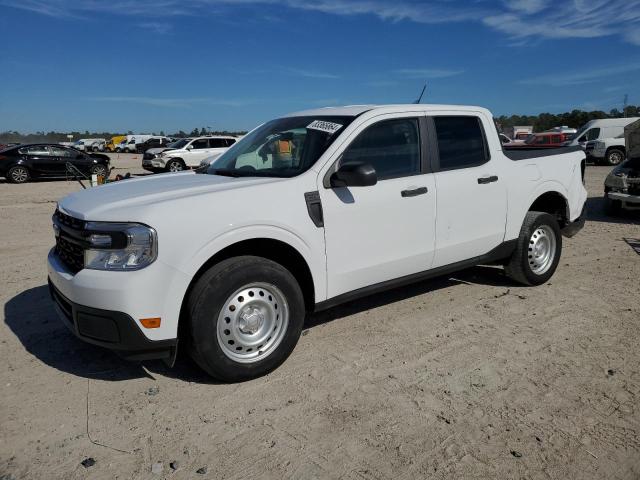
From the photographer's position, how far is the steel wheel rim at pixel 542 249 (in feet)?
17.6

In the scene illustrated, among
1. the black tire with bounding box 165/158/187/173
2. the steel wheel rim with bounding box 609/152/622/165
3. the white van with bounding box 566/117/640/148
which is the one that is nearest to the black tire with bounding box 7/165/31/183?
the black tire with bounding box 165/158/187/173

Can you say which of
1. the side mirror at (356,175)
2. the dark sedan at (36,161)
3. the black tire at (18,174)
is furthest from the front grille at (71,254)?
the black tire at (18,174)

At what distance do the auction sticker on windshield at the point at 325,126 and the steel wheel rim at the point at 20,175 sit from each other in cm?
1819

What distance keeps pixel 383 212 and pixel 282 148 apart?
1.01 metres

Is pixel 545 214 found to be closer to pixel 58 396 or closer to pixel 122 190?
pixel 122 190

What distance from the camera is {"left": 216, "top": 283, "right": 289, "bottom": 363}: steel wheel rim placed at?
11.1 ft

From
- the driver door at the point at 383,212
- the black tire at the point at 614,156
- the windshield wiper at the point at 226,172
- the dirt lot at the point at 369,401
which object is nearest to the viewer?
the dirt lot at the point at 369,401

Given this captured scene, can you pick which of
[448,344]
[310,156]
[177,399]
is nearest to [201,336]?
[177,399]

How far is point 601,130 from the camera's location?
25812 mm

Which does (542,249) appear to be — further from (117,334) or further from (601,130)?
(601,130)

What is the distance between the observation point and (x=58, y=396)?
339cm

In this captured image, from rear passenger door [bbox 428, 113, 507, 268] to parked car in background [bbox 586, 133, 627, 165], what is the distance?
74.2 ft

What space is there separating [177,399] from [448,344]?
211 cm

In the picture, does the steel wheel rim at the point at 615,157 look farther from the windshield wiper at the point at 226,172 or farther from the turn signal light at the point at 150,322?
the turn signal light at the point at 150,322
